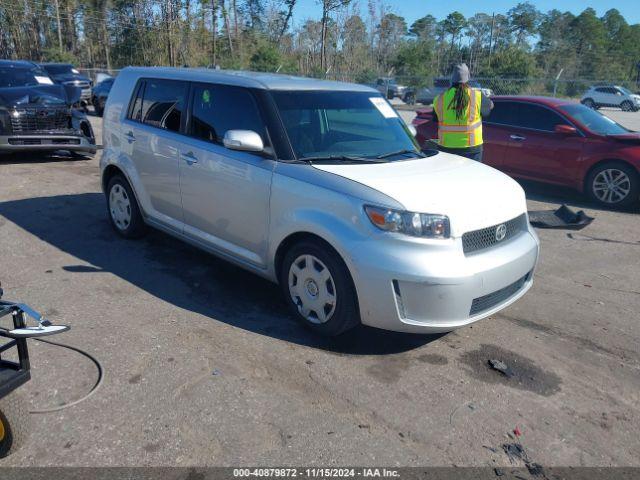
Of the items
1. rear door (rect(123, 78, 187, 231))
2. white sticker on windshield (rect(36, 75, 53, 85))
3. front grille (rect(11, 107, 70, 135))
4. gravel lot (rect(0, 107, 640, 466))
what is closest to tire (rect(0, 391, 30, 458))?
gravel lot (rect(0, 107, 640, 466))

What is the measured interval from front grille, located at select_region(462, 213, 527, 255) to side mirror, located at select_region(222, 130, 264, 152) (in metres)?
1.64

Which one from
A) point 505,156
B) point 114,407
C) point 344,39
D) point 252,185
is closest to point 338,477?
point 114,407

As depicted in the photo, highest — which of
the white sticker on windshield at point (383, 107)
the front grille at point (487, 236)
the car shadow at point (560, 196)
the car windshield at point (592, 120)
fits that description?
the white sticker on windshield at point (383, 107)

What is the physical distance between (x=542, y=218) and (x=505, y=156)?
2171 mm

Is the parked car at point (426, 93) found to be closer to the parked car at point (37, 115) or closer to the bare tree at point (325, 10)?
the bare tree at point (325, 10)

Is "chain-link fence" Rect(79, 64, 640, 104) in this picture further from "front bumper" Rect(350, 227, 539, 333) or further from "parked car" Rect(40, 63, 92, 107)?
"front bumper" Rect(350, 227, 539, 333)

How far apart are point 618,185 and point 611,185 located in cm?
Result: 9

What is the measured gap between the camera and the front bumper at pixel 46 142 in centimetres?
977

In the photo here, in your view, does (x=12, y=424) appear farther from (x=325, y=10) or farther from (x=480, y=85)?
(x=325, y=10)

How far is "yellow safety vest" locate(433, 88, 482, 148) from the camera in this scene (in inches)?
269

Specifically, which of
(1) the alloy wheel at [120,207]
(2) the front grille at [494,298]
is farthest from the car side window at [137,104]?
(2) the front grille at [494,298]

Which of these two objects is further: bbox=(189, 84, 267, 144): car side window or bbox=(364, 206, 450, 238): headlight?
bbox=(189, 84, 267, 144): car side window

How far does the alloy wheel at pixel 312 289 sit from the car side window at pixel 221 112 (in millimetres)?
1058

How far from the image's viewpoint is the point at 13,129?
9773 millimetres
